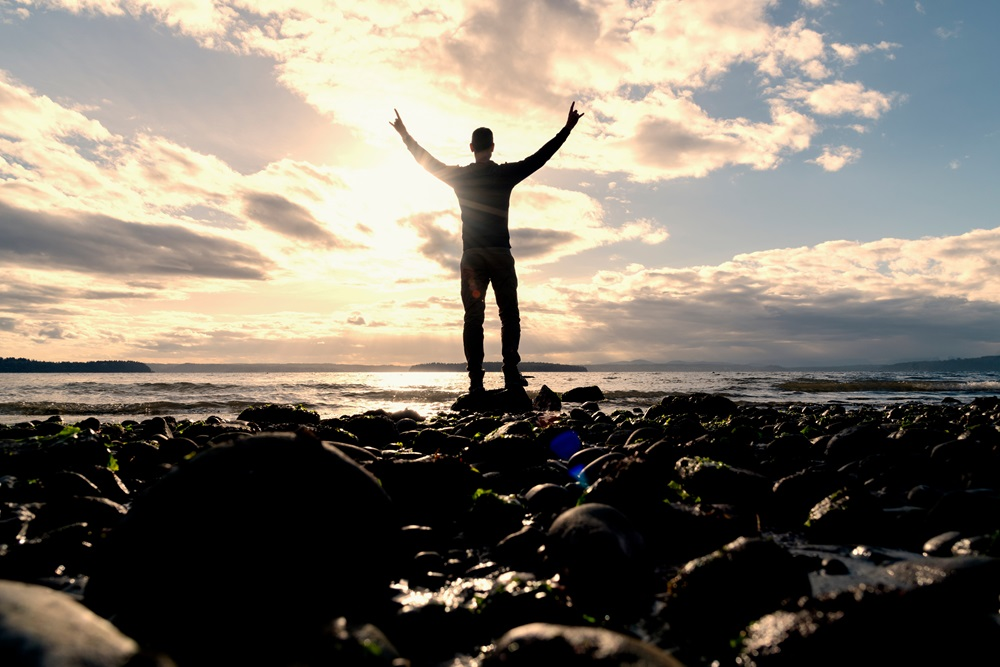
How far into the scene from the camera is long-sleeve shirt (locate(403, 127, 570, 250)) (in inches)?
434

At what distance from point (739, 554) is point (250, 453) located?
2.25 m

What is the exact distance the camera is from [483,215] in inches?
443

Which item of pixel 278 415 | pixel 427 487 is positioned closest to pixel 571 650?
pixel 427 487

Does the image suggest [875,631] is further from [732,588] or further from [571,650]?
[571,650]

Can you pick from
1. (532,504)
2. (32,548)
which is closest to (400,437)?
(532,504)

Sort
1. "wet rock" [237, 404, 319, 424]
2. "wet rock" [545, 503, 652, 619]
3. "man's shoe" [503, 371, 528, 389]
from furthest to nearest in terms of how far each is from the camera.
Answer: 1. "man's shoe" [503, 371, 528, 389]
2. "wet rock" [237, 404, 319, 424]
3. "wet rock" [545, 503, 652, 619]

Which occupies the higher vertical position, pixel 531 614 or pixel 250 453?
pixel 250 453

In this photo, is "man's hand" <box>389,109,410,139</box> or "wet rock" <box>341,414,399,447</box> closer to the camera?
"wet rock" <box>341,414,399,447</box>

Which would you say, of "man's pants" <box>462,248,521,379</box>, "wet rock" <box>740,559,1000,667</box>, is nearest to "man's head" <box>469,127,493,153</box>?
"man's pants" <box>462,248,521,379</box>

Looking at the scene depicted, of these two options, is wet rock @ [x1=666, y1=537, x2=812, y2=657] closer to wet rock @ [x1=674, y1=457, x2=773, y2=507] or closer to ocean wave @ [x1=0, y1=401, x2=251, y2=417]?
wet rock @ [x1=674, y1=457, x2=773, y2=507]

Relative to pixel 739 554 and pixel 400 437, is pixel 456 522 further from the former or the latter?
pixel 400 437

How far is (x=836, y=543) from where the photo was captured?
10.8 ft

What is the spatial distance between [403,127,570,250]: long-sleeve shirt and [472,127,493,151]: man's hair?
0.32 meters

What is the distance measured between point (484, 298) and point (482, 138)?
328cm
